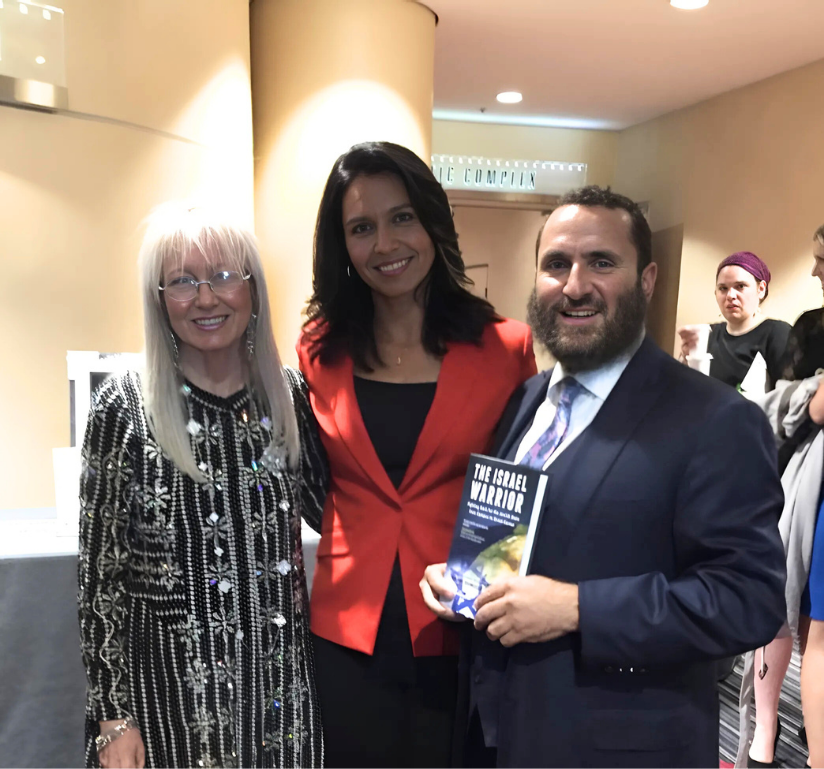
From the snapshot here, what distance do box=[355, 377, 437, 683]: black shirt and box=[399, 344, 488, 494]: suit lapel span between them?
3cm

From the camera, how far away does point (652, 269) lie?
129cm

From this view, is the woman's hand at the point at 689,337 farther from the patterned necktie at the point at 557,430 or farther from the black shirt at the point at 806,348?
the patterned necktie at the point at 557,430

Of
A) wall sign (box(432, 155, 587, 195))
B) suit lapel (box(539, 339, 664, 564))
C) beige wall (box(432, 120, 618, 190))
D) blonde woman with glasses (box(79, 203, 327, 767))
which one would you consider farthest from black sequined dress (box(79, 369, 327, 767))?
beige wall (box(432, 120, 618, 190))

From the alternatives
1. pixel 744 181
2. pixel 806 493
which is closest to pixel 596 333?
pixel 806 493

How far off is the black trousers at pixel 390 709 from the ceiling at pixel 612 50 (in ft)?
11.1

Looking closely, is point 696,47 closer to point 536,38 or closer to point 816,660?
point 536,38

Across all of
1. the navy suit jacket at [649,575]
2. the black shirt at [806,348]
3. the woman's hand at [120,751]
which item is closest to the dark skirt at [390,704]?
the navy suit jacket at [649,575]

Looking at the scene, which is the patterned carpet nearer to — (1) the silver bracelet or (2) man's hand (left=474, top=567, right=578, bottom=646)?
(2) man's hand (left=474, top=567, right=578, bottom=646)

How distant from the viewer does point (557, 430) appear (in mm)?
1244

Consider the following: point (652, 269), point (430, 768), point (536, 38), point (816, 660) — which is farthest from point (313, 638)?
point (536, 38)

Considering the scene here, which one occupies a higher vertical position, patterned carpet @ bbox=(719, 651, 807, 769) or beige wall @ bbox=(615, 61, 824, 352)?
beige wall @ bbox=(615, 61, 824, 352)

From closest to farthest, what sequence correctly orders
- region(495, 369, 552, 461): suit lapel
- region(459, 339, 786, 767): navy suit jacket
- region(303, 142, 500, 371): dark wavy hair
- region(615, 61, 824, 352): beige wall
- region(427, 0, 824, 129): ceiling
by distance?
region(459, 339, 786, 767): navy suit jacket < region(495, 369, 552, 461): suit lapel < region(303, 142, 500, 371): dark wavy hair < region(427, 0, 824, 129): ceiling < region(615, 61, 824, 352): beige wall

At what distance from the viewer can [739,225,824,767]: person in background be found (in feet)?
7.13

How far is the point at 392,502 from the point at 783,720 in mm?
2514
